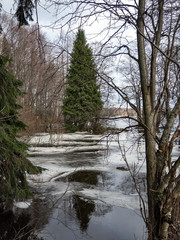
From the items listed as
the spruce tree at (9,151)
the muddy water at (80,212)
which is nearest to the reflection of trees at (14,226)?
the muddy water at (80,212)

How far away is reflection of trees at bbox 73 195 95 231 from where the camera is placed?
18.5 ft

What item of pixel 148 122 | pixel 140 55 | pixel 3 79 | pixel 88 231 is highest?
pixel 140 55

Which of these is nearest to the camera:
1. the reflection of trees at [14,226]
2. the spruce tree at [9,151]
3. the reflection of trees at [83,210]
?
the spruce tree at [9,151]

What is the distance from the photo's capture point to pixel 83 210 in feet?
20.5

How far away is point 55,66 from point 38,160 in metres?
9.32

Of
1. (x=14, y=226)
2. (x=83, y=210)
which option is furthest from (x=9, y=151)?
(x=83, y=210)

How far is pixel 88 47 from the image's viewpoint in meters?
→ 3.81

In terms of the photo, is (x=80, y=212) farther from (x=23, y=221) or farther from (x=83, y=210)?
(x=23, y=221)

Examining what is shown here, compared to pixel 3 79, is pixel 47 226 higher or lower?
lower

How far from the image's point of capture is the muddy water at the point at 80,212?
5.20 meters

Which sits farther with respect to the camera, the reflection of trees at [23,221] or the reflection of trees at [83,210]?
the reflection of trees at [83,210]

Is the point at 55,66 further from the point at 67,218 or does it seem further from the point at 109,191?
the point at 109,191

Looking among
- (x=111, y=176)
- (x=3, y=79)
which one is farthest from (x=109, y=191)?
(x=3, y=79)

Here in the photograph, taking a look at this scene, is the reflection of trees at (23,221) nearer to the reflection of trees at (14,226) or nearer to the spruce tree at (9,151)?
the reflection of trees at (14,226)
